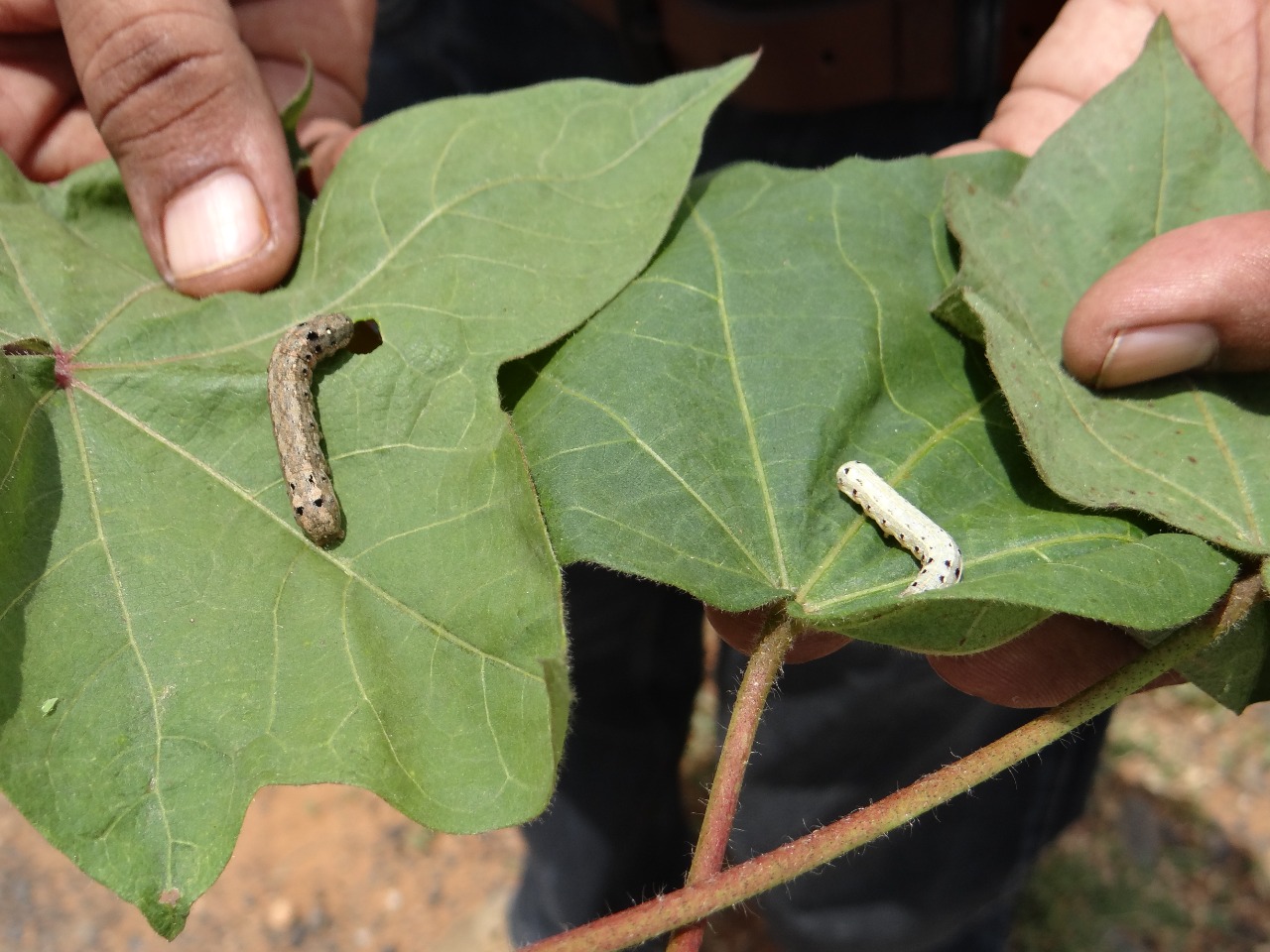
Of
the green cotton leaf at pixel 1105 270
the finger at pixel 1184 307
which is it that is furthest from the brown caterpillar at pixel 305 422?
the finger at pixel 1184 307

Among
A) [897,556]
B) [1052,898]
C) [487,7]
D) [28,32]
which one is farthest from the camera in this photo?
[1052,898]

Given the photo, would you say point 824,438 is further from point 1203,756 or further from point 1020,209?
point 1203,756

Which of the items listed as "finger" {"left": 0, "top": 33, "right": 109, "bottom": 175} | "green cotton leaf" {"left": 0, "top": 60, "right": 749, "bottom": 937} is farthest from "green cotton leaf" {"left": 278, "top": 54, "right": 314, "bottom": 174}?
"finger" {"left": 0, "top": 33, "right": 109, "bottom": 175}

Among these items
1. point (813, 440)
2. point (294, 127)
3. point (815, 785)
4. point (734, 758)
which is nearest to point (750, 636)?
point (813, 440)

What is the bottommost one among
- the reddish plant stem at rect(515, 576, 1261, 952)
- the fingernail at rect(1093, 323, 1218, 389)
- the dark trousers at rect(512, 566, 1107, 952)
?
the dark trousers at rect(512, 566, 1107, 952)

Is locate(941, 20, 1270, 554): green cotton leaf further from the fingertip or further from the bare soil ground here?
the bare soil ground

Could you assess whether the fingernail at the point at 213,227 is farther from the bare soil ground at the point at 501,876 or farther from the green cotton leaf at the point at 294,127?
the bare soil ground at the point at 501,876

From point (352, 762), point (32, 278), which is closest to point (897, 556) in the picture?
point (352, 762)
